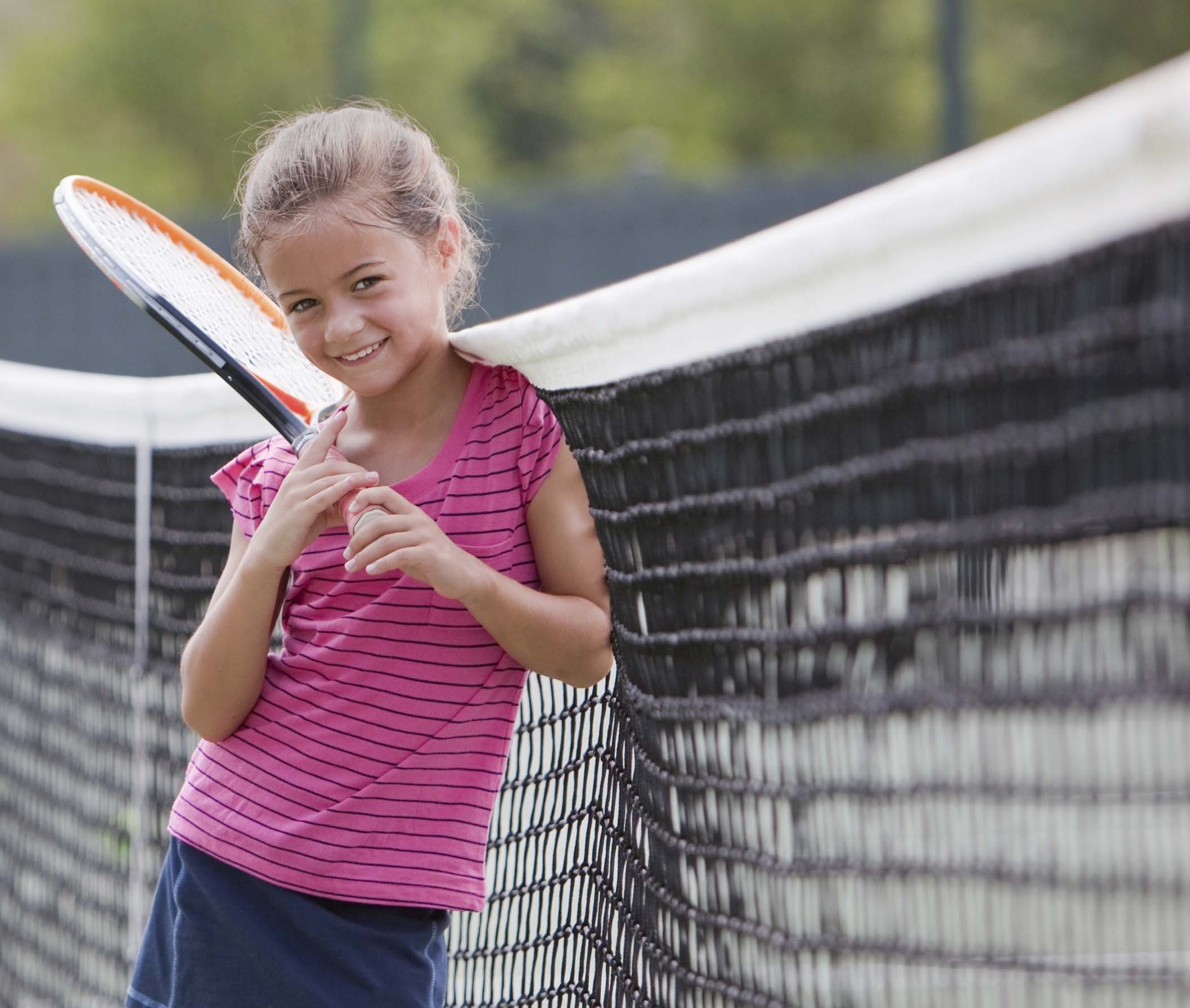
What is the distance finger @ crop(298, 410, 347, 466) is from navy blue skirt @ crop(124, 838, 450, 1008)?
1.60ft

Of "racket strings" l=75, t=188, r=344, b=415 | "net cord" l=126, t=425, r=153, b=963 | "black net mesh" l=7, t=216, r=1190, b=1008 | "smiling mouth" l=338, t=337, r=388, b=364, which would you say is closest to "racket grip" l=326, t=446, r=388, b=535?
"smiling mouth" l=338, t=337, r=388, b=364

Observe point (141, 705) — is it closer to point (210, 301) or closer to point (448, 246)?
point (210, 301)

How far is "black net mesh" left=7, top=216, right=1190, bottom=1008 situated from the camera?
3.63 ft

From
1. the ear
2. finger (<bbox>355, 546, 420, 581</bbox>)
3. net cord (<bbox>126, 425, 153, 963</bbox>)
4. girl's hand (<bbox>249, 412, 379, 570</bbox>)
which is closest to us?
finger (<bbox>355, 546, 420, 581</bbox>)

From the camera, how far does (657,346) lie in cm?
163

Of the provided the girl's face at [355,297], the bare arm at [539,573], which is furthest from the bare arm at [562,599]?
the girl's face at [355,297]

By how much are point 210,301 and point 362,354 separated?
0.64 meters

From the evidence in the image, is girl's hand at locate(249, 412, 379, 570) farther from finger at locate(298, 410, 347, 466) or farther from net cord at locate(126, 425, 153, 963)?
net cord at locate(126, 425, 153, 963)

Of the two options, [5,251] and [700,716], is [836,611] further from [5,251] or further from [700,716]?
[5,251]

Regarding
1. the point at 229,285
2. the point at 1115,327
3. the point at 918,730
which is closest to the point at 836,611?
the point at 918,730

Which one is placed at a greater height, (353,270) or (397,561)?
(353,270)

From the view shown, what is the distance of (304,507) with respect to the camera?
181cm

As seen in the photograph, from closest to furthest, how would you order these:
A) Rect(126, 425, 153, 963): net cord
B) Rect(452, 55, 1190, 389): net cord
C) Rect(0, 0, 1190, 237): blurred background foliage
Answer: Rect(452, 55, 1190, 389): net cord, Rect(126, 425, 153, 963): net cord, Rect(0, 0, 1190, 237): blurred background foliage

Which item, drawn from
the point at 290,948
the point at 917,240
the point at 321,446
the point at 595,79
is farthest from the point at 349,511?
the point at 595,79
